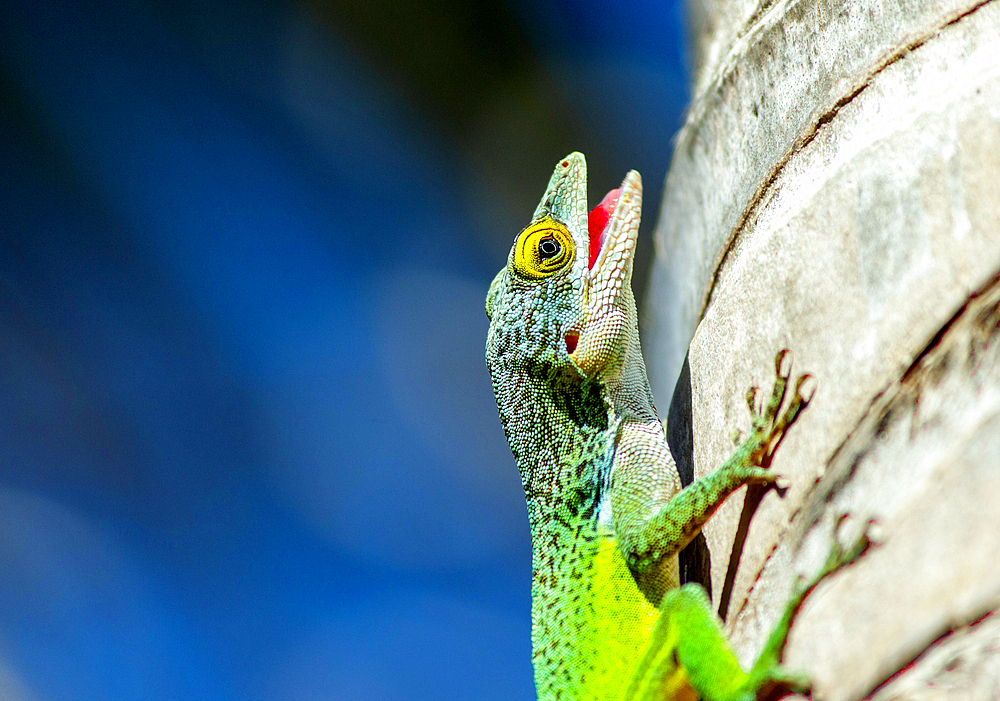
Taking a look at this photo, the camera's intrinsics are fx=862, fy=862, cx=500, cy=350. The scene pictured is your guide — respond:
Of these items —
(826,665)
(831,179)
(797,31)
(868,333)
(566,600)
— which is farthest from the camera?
(566,600)

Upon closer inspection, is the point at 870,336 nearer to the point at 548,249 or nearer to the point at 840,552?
the point at 840,552

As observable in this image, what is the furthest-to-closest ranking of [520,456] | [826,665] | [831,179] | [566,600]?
[520,456] → [566,600] → [831,179] → [826,665]

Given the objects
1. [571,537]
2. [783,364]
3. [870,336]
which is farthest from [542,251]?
[870,336]

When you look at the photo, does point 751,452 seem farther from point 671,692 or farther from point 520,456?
point 520,456

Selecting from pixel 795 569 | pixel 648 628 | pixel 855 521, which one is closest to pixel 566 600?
pixel 648 628

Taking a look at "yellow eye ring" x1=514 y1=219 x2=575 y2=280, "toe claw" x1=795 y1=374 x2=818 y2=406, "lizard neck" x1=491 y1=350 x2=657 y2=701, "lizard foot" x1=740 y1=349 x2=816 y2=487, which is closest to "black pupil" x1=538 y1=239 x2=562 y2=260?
"yellow eye ring" x1=514 y1=219 x2=575 y2=280

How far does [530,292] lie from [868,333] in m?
1.90

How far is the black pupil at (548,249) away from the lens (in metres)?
4.00

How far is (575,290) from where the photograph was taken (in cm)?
387

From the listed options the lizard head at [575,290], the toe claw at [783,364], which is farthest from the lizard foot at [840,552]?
the lizard head at [575,290]

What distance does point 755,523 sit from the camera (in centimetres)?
262

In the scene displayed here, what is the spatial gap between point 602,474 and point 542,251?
1.11m

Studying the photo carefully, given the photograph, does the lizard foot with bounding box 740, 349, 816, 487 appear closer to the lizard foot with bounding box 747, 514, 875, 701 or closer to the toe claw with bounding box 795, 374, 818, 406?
the toe claw with bounding box 795, 374, 818, 406

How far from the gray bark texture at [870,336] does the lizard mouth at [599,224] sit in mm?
758
